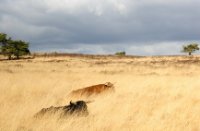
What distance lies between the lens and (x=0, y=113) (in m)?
9.71

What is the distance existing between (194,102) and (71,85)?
704 centimetres

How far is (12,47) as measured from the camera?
253 feet

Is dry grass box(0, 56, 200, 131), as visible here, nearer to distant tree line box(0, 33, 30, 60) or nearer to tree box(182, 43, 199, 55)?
distant tree line box(0, 33, 30, 60)

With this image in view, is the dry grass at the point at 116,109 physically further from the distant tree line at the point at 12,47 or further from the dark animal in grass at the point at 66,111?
the distant tree line at the point at 12,47

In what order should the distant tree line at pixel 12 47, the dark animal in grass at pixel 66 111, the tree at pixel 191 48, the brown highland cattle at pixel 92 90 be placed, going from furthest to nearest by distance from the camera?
1. the tree at pixel 191 48
2. the distant tree line at pixel 12 47
3. the brown highland cattle at pixel 92 90
4. the dark animal in grass at pixel 66 111

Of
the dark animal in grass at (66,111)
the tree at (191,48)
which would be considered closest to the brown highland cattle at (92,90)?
the dark animal in grass at (66,111)

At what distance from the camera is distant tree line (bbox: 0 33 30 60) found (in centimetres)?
7650

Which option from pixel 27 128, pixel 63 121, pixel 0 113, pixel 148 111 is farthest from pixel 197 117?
pixel 0 113

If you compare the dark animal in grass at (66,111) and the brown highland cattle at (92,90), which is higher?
the dark animal in grass at (66,111)

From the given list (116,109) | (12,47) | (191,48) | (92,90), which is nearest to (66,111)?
(116,109)

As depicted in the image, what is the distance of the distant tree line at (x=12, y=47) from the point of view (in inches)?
3012

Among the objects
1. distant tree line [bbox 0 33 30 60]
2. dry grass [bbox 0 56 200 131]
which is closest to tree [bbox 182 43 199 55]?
distant tree line [bbox 0 33 30 60]

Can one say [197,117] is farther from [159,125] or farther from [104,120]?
[104,120]

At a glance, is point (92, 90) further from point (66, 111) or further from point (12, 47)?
point (12, 47)
